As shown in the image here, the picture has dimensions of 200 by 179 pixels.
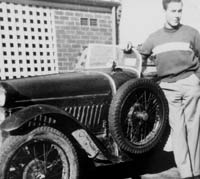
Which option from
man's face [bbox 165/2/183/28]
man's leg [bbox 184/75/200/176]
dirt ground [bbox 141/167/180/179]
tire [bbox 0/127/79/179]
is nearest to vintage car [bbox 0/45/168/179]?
tire [bbox 0/127/79/179]

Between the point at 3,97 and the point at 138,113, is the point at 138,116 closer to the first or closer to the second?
the point at 138,113

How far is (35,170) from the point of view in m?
3.16

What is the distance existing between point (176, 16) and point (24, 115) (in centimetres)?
218

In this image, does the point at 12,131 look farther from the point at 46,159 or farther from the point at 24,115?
the point at 46,159

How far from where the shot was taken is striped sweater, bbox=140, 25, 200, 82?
388 cm

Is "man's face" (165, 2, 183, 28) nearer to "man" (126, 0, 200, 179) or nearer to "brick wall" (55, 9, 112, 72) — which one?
"man" (126, 0, 200, 179)

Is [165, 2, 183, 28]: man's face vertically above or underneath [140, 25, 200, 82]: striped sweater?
above

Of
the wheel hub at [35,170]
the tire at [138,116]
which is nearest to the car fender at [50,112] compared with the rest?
the tire at [138,116]

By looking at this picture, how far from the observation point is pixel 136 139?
3902 millimetres

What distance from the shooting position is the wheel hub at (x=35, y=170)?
310cm

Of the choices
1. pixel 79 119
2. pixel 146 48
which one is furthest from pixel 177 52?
pixel 79 119

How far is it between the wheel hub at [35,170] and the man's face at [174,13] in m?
2.27

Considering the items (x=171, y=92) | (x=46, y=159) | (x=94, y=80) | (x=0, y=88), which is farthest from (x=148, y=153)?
(x=0, y=88)

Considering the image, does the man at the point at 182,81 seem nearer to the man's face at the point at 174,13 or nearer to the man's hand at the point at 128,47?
the man's face at the point at 174,13
